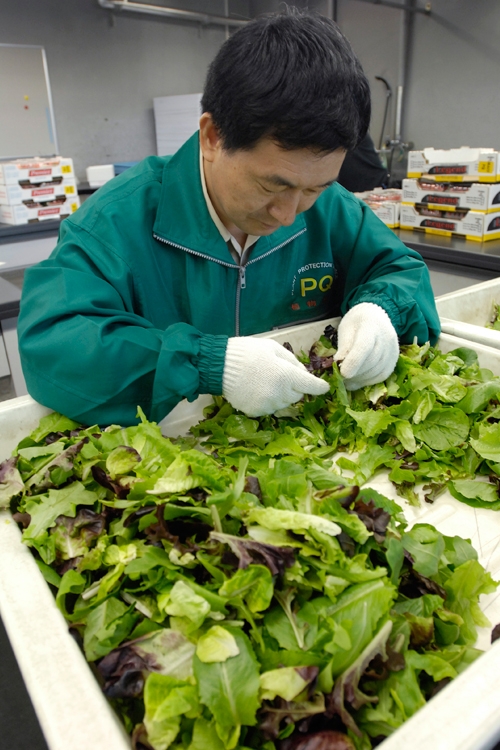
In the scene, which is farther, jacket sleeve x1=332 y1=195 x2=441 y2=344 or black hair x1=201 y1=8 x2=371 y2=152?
jacket sleeve x1=332 y1=195 x2=441 y2=344

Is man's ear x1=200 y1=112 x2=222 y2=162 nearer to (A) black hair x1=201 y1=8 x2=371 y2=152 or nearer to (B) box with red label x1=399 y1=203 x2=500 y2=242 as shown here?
(A) black hair x1=201 y1=8 x2=371 y2=152

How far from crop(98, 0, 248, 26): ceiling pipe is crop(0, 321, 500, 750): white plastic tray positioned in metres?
5.76

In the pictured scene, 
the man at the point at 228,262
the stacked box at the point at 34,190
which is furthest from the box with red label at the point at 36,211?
the man at the point at 228,262

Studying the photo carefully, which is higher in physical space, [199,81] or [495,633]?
[199,81]

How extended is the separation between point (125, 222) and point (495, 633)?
1095 millimetres

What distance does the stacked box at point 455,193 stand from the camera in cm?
294

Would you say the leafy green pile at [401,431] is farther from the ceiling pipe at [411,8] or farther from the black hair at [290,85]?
the ceiling pipe at [411,8]

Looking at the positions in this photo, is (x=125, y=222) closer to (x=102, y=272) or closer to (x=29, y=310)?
(x=102, y=272)

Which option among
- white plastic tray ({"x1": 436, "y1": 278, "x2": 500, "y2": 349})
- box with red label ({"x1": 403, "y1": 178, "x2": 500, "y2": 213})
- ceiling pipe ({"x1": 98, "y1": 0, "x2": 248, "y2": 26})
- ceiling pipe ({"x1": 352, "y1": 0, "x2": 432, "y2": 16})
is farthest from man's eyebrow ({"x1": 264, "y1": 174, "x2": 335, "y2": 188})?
ceiling pipe ({"x1": 98, "y1": 0, "x2": 248, "y2": 26})

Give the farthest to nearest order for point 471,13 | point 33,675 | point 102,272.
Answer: point 471,13 < point 102,272 < point 33,675

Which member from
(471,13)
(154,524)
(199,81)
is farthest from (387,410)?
(199,81)

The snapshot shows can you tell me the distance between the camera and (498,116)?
4781mm

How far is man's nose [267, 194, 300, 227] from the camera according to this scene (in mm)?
1148

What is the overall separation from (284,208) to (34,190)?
9.95 feet
